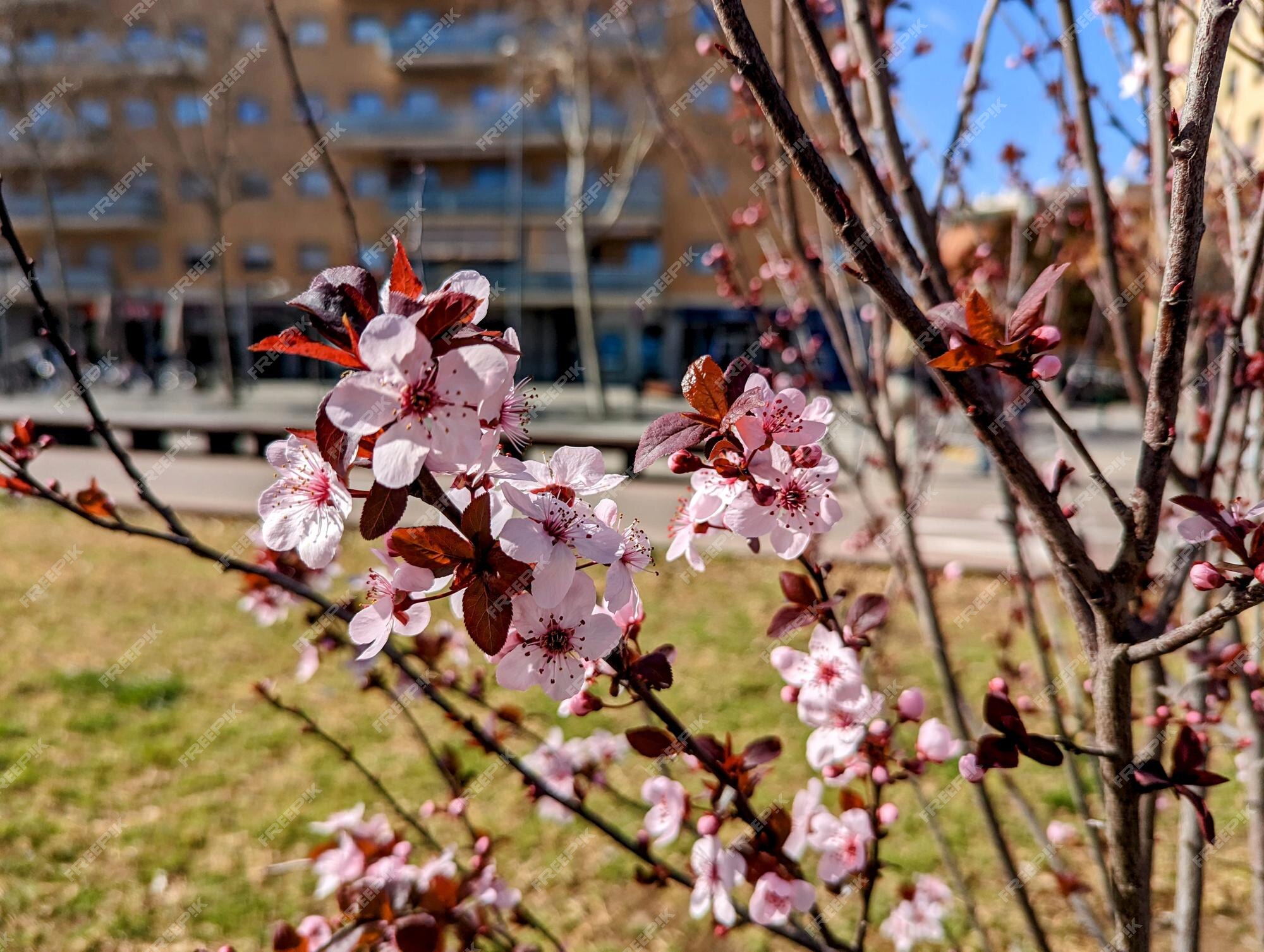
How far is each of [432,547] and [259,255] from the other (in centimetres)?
2657

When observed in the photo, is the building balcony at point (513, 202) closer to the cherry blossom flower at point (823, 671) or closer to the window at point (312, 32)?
the window at point (312, 32)

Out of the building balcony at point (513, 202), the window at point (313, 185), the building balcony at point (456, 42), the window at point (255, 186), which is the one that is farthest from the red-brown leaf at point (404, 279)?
the window at point (255, 186)

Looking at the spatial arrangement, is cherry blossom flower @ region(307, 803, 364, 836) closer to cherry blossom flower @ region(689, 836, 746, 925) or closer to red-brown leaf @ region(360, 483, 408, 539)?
cherry blossom flower @ region(689, 836, 746, 925)

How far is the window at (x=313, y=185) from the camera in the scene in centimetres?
2341

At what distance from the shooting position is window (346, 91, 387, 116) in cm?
2306

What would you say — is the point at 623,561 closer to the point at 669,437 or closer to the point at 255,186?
the point at 669,437

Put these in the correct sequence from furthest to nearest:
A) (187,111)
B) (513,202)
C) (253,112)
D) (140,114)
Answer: (253,112), (513,202), (187,111), (140,114)

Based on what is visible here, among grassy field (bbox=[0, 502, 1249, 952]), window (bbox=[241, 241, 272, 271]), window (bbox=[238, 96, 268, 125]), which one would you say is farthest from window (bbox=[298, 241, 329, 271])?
grassy field (bbox=[0, 502, 1249, 952])

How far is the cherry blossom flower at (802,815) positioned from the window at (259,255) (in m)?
26.1

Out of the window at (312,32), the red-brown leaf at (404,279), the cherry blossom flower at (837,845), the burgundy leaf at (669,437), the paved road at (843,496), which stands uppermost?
the window at (312,32)

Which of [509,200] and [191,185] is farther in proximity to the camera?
[509,200]

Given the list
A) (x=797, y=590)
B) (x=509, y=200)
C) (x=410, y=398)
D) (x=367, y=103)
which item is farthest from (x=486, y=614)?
(x=367, y=103)

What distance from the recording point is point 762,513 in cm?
86

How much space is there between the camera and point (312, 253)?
78.5 feet
